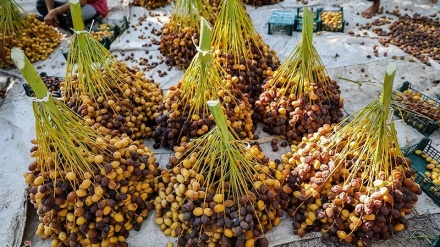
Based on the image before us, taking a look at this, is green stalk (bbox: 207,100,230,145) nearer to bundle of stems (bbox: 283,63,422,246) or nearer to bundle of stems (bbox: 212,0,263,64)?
bundle of stems (bbox: 283,63,422,246)

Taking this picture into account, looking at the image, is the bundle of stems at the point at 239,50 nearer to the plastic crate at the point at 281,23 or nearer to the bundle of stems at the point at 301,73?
the bundle of stems at the point at 301,73

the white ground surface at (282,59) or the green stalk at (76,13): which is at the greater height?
the green stalk at (76,13)

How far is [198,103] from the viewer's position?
2.35 m

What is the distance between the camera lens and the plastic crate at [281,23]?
4.21 m

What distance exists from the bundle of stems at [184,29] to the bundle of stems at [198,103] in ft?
2.71

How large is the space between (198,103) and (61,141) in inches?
36.5

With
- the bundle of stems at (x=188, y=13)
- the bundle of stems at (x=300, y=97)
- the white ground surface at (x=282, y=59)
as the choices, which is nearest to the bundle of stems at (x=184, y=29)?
the bundle of stems at (x=188, y=13)

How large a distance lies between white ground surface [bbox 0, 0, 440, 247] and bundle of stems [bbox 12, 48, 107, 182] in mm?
598

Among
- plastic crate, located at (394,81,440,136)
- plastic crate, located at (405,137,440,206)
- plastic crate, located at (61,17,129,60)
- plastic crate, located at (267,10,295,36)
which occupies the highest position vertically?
plastic crate, located at (61,17,129,60)

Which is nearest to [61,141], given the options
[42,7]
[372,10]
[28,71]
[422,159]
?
[28,71]

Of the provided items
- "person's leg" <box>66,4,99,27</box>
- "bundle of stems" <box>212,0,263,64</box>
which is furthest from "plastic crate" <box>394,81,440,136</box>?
"person's leg" <box>66,4,99,27</box>

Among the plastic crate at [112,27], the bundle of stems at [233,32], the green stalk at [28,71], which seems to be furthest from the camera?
the plastic crate at [112,27]

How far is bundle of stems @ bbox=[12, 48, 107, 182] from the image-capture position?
5.72 ft

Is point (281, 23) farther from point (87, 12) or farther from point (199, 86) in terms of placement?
point (87, 12)
